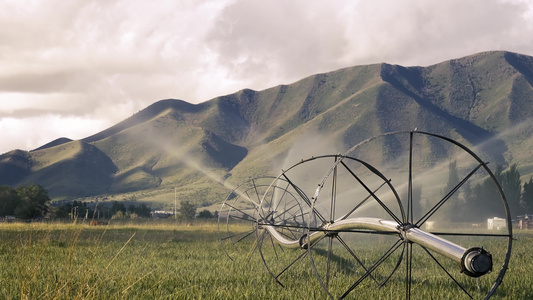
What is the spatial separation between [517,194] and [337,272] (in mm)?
104769

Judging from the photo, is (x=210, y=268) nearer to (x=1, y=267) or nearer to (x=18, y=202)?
(x=1, y=267)

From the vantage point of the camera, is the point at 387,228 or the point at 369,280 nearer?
the point at 387,228

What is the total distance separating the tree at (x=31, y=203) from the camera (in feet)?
217

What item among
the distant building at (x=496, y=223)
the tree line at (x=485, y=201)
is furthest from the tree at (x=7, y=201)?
the tree line at (x=485, y=201)

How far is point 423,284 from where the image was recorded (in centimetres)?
1072

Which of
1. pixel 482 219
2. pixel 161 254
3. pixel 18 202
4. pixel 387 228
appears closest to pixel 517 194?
pixel 482 219

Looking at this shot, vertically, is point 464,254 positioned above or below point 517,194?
above

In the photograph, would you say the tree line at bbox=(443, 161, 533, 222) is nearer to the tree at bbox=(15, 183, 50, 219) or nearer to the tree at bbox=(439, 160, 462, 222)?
the tree at bbox=(439, 160, 462, 222)

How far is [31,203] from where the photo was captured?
66625mm

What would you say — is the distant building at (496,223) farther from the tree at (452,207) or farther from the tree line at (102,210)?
the tree line at (102,210)

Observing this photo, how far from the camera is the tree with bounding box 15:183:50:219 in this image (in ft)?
217

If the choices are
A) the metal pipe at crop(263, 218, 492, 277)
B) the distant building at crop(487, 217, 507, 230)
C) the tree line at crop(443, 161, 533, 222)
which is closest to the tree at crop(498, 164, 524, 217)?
the tree line at crop(443, 161, 533, 222)

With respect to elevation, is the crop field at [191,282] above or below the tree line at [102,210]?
above

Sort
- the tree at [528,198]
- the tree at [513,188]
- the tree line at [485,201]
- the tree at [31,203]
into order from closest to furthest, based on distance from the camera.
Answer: the tree at [31,203], the tree at [513,188], the tree line at [485,201], the tree at [528,198]
